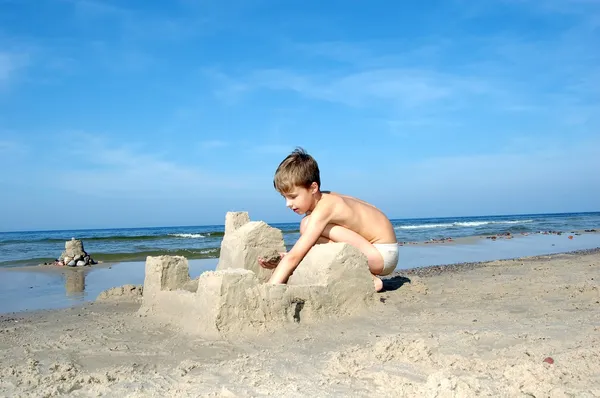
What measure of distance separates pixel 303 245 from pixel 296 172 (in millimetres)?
604

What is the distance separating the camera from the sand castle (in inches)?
137

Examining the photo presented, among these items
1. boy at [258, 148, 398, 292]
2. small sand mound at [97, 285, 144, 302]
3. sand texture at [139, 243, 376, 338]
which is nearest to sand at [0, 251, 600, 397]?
sand texture at [139, 243, 376, 338]

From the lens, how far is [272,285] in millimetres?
3607

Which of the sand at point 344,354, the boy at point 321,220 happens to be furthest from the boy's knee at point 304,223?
the sand at point 344,354

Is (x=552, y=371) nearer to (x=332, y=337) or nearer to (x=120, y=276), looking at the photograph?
(x=332, y=337)

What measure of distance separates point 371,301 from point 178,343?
1642 millimetres

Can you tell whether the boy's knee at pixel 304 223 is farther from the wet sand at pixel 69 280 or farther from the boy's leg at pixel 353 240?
the wet sand at pixel 69 280

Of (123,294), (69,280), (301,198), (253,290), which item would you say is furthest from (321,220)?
(69,280)

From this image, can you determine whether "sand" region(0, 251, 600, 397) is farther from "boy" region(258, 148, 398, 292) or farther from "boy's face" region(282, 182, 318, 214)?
"boy's face" region(282, 182, 318, 214)

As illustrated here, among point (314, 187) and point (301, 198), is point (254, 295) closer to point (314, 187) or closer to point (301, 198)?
point (301, 198)

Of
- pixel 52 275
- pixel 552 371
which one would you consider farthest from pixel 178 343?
pixel 52 275

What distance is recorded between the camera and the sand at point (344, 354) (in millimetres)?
2375

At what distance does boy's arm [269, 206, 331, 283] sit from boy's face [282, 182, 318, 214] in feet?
0.33

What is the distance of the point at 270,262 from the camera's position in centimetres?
455
